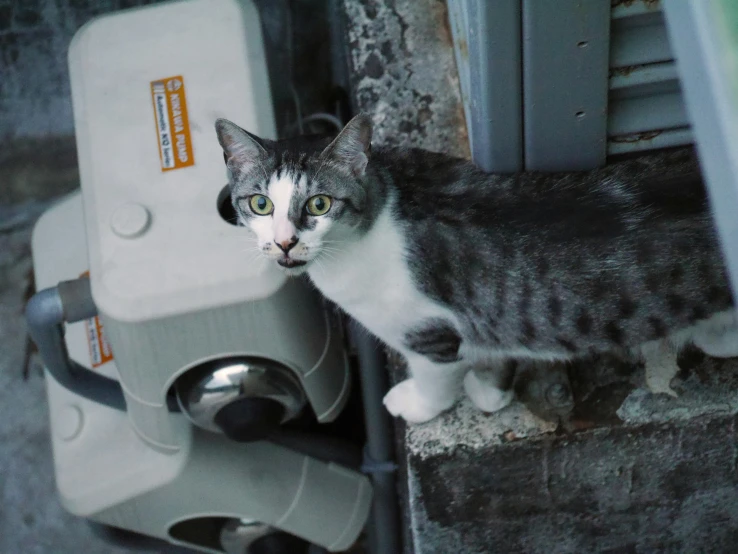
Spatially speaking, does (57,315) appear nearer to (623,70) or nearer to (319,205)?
(319,205)

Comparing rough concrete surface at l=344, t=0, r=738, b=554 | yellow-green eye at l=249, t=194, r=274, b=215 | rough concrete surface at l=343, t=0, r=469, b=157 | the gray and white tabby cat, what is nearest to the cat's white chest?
the gray and white tabby cat

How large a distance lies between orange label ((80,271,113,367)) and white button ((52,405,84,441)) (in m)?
0.11

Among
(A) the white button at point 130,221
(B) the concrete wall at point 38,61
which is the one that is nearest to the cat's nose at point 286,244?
(A) the white button at point 130,221

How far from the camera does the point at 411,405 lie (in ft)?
4.06

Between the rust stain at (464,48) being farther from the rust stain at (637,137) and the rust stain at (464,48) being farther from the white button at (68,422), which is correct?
the white button at (68,422)

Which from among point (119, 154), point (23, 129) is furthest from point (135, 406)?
point (23, 129)

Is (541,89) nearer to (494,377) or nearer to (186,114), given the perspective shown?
(494,377)

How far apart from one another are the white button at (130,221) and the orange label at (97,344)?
38 cm

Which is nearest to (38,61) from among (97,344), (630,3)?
(97,344)

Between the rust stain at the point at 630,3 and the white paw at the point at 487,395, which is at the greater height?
the rust stain at the point at 630,3

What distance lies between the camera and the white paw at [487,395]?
3.94 feet

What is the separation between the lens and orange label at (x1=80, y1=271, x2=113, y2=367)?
1.49 metres

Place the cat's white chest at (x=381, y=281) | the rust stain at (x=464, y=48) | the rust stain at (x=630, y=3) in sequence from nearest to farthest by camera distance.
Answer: the rust stain at (x=630, y=3) → the cat's white chest at (x=381, y=281) → the rust stain at (x=464, y=48)

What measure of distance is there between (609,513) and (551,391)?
0.83 feet
